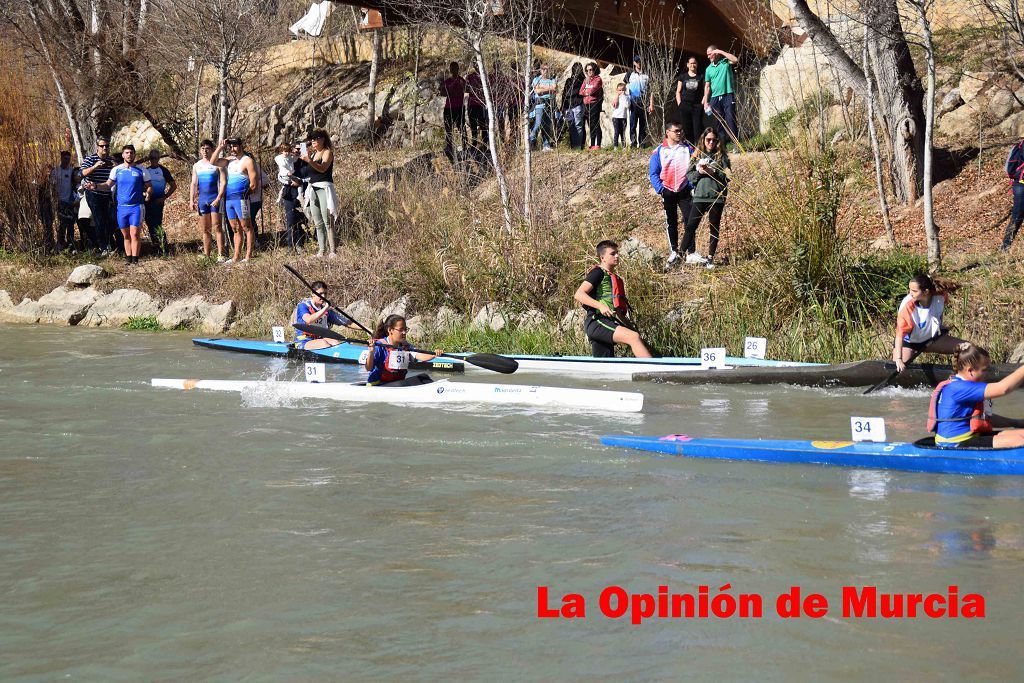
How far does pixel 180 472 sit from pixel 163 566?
209 centimetres

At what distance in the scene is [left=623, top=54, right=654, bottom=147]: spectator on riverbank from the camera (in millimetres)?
17562

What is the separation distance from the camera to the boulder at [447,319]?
1370 cm

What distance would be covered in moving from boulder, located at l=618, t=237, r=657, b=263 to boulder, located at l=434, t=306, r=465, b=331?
84.7 inches

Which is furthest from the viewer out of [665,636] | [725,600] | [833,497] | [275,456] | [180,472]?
[275,456]

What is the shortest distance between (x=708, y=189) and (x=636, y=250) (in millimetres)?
1096

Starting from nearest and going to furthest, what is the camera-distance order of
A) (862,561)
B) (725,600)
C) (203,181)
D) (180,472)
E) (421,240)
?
(725,600) < (862,561) < (180,472) < (421,240) < (203,181)

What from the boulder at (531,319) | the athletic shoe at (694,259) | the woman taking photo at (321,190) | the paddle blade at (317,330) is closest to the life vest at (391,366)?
the paddle blade at (317,330)

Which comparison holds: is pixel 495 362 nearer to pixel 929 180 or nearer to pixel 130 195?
pixel 929 180

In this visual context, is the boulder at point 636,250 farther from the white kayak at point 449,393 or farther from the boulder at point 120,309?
the boulder at point 120,309

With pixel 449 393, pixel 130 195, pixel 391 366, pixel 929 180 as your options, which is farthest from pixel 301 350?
pixel 929 180

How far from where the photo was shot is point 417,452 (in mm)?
8406

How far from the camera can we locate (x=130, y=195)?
17.5 meters

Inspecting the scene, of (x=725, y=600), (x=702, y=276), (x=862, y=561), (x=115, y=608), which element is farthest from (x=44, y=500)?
(x=702, y=276)

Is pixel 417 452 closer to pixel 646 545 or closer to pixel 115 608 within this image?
pixel 646 545
